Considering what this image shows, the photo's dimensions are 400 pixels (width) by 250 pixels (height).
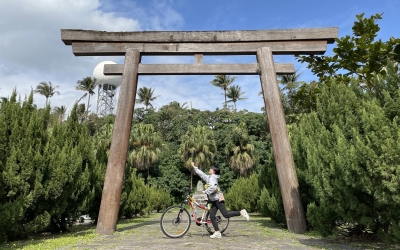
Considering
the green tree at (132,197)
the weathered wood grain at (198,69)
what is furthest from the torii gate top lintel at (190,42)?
the green tree at (132,197)

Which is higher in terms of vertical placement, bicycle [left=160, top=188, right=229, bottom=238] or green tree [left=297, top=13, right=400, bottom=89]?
green tree [left=297, top=13, right=400, bottom=89]

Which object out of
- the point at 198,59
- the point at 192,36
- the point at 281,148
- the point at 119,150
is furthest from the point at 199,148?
the point at 281,148

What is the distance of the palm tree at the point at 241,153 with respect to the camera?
102 ft

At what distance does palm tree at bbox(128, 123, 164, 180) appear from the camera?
29969mm

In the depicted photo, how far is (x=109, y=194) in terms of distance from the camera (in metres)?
7.34

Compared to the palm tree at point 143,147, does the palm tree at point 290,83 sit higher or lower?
higher

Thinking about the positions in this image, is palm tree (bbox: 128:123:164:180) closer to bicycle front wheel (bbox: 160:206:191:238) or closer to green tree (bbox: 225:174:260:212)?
green tree (bbox: 225:174:260:212)

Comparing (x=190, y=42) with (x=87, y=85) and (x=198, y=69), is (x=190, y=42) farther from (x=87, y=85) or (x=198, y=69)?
(x=87, y=85)

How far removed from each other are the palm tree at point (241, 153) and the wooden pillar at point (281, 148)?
23.7 m

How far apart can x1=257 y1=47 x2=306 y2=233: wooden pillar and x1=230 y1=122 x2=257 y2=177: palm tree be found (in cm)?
2373

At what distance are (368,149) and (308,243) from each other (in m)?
2.49

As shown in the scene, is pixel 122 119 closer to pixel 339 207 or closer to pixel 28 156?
pixel 28 156

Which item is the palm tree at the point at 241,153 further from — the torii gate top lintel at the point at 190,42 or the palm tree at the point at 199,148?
the torii gate top lintel at the point at 190,42

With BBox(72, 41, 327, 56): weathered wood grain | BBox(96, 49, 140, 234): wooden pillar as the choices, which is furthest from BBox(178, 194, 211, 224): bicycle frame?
BBox(72, 41, 327, 56): weathered wood grain
